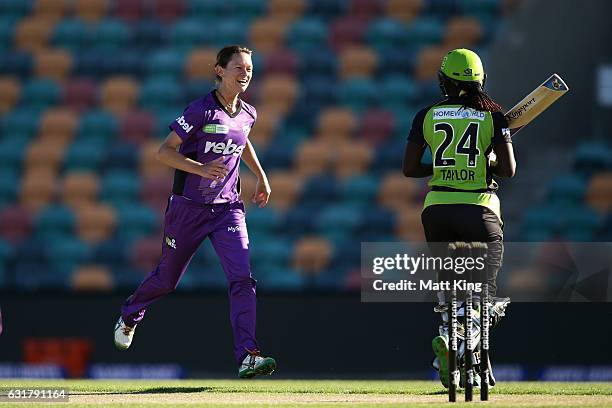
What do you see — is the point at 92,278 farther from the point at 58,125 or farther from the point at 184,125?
the point at 184,125

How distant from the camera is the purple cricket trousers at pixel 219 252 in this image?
6.52m

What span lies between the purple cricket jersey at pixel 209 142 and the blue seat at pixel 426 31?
6.15 metres

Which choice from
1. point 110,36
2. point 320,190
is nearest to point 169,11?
point 110,36

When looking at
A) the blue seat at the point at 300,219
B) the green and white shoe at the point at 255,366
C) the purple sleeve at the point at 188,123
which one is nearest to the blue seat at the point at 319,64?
the blue seat at the point at 300,219

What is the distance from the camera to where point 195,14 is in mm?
13219

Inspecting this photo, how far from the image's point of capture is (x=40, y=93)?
12.9 m

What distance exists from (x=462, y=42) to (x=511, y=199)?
1972mm

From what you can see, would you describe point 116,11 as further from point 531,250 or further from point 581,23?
point 531,250

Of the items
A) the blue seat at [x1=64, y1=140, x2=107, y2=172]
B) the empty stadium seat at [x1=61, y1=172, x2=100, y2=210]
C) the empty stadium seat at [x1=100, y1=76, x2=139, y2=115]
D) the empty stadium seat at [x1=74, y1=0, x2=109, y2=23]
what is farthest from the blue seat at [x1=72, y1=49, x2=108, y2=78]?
the empty stadium seat at [x1=61, y1=172, x2=100, y2=210]

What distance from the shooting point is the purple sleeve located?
6500 millimetres

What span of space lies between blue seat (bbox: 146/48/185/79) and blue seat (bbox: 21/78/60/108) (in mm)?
1003

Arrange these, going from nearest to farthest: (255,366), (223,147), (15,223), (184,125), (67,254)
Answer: (255,366) → (184,125) → (223,147) → (67,254) → (15,223)

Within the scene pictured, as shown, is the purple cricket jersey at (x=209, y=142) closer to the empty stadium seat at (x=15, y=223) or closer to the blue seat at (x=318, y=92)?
the empty stadium seat at (x=15, y=223)

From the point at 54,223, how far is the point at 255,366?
19.3 ft
